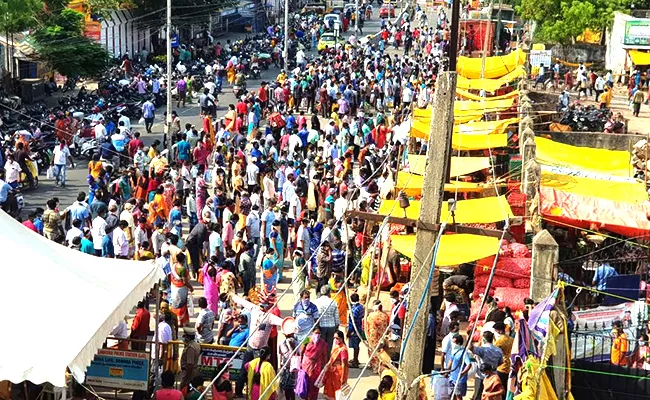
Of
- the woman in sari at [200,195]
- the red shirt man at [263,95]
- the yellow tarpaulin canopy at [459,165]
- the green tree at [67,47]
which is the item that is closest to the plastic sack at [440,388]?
the woman in sari at [200,195]

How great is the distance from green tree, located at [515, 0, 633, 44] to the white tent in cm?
3815

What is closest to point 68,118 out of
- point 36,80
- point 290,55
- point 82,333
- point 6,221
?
point 36,80

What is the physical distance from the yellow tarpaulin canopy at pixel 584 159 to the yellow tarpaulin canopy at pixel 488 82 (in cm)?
995

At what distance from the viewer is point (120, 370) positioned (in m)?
13.0

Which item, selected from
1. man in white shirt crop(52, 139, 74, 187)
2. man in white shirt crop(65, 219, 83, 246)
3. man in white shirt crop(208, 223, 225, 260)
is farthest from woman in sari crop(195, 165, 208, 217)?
man in white shirt crop(52, 139, 74, 187)

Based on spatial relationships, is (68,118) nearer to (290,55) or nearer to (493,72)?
(493,72)

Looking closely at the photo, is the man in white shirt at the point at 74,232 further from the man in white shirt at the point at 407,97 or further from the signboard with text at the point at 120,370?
the man in white shirt at the point at 407,97

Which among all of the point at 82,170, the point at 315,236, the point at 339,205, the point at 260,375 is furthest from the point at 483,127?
the point at 260,375

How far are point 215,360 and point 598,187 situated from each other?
30.9ft

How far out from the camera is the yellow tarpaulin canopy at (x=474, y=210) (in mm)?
17203

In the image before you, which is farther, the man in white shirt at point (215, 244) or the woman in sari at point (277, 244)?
the woman in sari at point (277, 244)

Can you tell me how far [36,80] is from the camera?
3900 cm

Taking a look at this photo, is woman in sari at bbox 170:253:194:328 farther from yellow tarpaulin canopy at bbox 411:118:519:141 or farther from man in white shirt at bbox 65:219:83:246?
yellow tarpaulin canopy at bbox 411:118:519:141

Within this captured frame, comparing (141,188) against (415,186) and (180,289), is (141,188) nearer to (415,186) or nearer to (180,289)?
(415,186)
